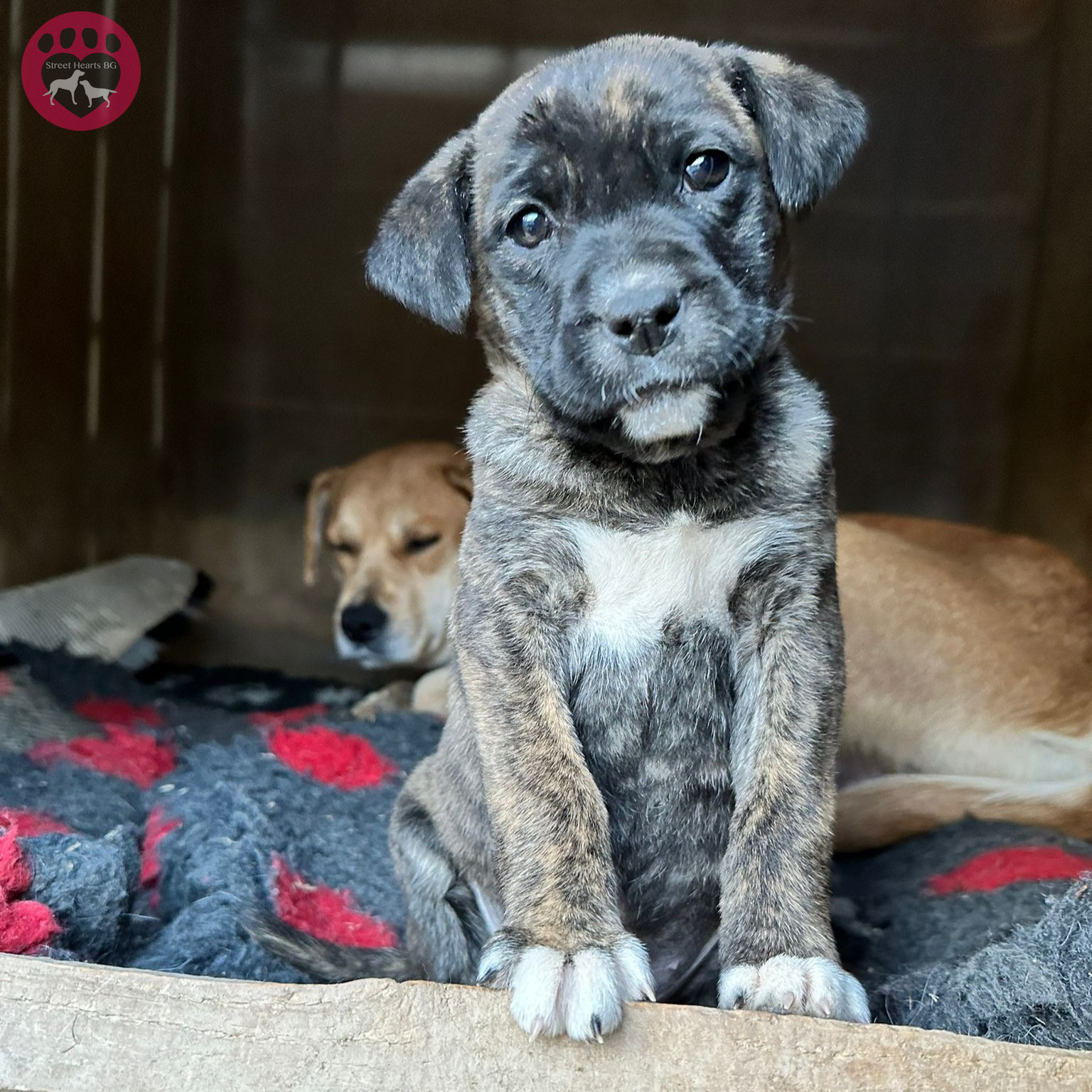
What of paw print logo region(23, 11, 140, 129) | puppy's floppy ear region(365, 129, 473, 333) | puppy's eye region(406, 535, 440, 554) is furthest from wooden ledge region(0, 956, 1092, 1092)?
puppy's eye region(406, 535, 440, 554)

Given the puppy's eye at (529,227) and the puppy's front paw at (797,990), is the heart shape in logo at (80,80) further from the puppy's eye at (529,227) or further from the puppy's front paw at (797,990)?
the puppy's front paw at (797,990)

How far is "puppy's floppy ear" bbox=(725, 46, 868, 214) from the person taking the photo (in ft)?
6.36

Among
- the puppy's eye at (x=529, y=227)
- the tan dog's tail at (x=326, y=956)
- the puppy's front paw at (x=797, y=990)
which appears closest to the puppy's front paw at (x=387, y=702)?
the tan dog's tail at (x=326, y=956)

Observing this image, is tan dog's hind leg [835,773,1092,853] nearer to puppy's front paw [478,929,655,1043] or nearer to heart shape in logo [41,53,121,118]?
puppy's front paw [478,929,655,1043]

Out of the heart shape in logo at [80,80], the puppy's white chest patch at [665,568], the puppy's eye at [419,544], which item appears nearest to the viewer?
the puppy's white chest patch at [665,568]

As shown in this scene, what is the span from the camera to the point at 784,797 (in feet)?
5.92

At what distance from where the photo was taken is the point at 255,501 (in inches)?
239

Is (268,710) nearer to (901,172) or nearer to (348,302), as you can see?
(348,302)

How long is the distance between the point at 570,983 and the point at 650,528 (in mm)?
713

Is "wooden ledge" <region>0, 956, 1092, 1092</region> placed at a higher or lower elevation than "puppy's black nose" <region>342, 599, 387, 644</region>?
higher

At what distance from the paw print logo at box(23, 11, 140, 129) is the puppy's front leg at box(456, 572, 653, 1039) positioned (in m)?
2.40

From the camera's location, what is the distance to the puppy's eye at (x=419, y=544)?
15.6 feet

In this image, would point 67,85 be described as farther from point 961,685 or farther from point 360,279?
point 961,685

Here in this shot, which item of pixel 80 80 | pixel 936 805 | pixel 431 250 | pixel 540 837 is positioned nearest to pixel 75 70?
pixel 80 80
